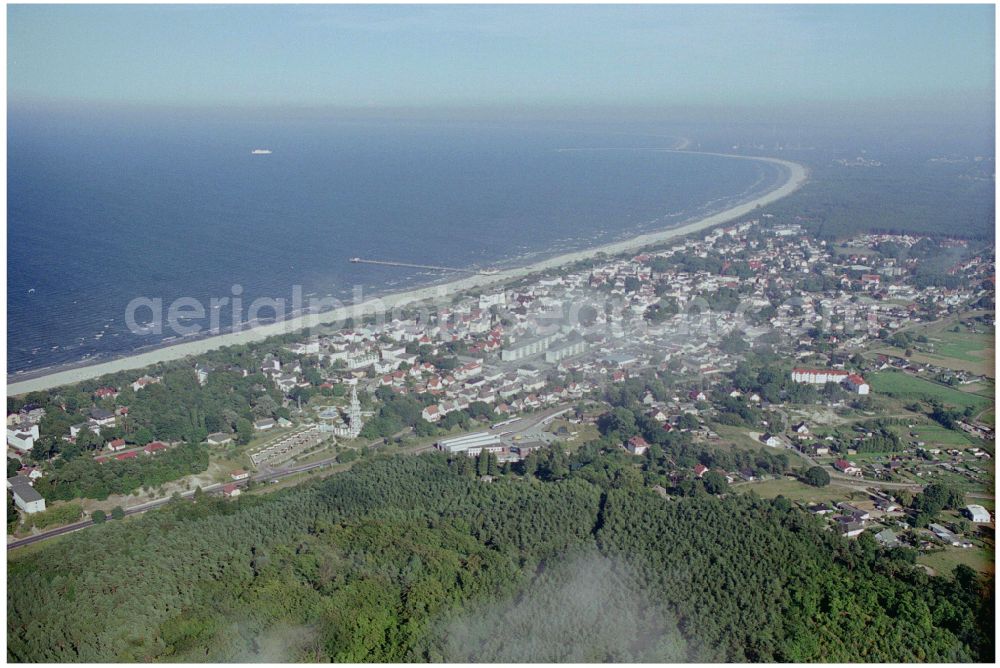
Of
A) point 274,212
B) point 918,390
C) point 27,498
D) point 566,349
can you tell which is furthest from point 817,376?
point 274,212


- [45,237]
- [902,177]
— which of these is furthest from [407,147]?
[45,237]

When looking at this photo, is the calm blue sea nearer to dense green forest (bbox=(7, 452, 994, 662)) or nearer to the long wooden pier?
the long wooden pier

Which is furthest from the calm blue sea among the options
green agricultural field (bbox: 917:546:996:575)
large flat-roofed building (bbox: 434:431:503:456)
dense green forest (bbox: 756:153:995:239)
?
green agricultural field (bbox: 917:546:996:575)

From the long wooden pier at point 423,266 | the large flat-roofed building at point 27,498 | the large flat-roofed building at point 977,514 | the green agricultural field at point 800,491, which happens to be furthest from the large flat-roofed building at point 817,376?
the large flat-roofed building at point 27,498

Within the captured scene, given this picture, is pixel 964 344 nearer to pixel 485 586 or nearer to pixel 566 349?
pixel 566 349

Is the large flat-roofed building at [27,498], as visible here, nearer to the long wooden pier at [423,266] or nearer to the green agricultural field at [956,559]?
the green agricultural field at [956,559]
